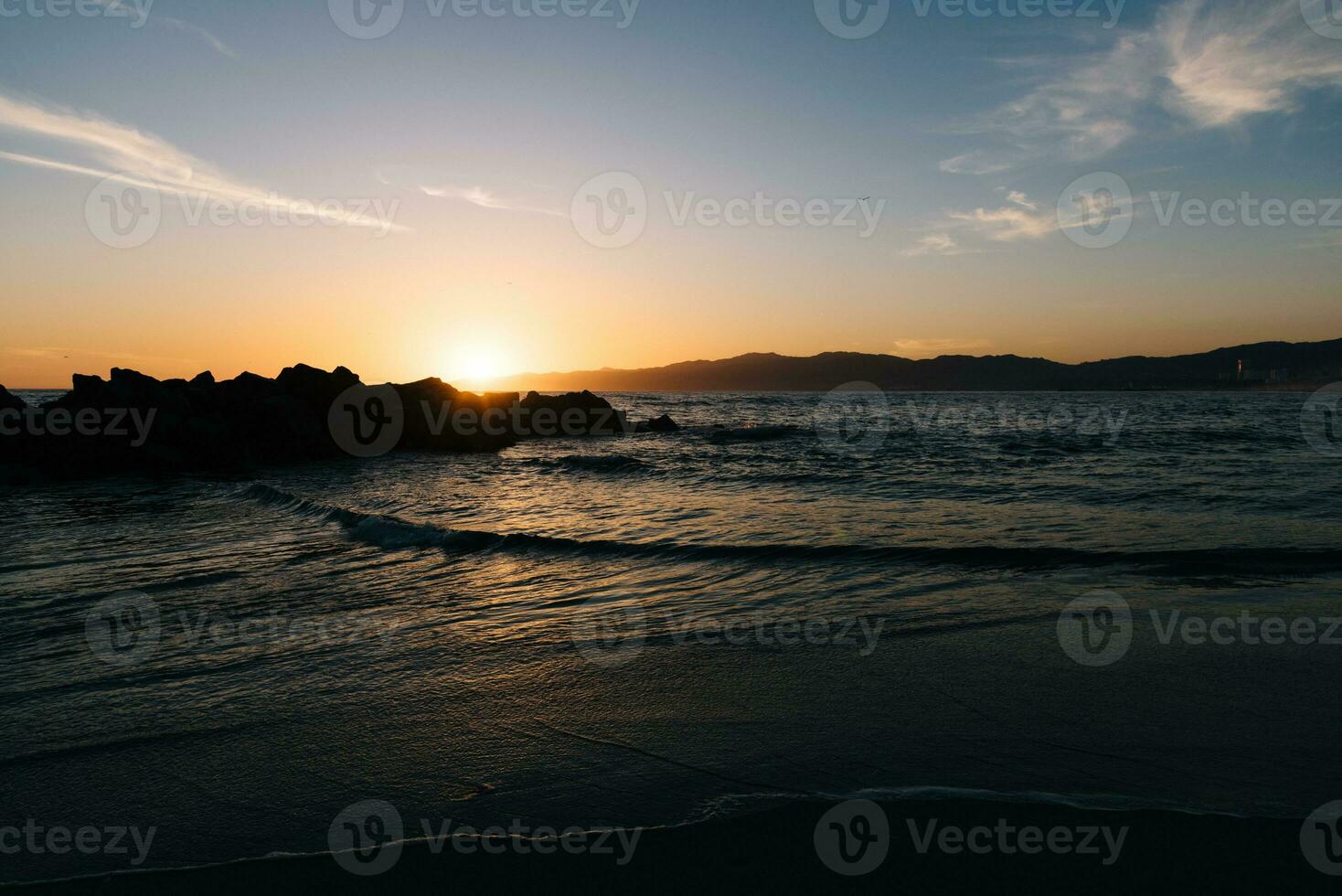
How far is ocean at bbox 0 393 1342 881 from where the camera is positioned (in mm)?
3580

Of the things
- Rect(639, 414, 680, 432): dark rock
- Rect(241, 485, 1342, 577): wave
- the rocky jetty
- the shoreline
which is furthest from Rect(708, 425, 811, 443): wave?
the shoreline

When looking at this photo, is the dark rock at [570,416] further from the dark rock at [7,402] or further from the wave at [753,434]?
the dark rock at [7,402]

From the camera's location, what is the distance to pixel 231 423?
2694 cm

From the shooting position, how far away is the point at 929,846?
9.96 feet

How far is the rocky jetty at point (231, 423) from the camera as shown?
2370 centimetres

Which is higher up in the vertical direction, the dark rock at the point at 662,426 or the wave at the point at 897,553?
the dark rock at the point at 662,426

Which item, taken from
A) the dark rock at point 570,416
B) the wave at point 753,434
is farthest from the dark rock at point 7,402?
the wave at point 753,434

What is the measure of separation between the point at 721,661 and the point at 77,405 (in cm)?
2918

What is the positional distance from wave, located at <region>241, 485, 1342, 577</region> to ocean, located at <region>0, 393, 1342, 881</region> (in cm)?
7

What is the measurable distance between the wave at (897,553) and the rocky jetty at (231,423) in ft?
55.6

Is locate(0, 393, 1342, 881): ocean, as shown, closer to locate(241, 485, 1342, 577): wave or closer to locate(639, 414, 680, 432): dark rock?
locate(241, 485, 1342, 577): wave

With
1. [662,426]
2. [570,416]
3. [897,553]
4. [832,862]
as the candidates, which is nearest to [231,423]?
[570,416]

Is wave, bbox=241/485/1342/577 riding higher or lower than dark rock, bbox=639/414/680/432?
lower

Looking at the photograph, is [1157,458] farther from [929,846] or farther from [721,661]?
[929,846]
